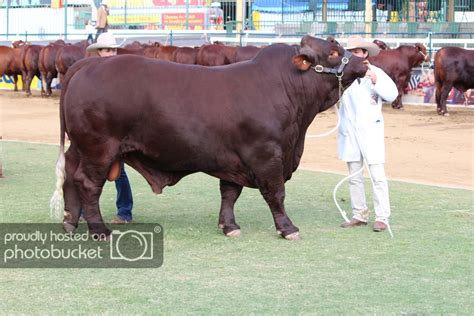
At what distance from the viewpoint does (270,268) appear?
25.1 feet

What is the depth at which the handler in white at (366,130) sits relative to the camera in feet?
30.5

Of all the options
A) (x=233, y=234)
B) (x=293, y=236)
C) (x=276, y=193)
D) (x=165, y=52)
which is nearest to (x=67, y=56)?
(x=165, y=52)

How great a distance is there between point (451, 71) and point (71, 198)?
1524cm

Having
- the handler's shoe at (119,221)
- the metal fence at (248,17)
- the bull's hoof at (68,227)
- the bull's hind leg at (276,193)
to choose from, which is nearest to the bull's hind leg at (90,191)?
the bull's hoof at (68,227)

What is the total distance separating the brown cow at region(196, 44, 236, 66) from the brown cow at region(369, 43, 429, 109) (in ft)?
14.2

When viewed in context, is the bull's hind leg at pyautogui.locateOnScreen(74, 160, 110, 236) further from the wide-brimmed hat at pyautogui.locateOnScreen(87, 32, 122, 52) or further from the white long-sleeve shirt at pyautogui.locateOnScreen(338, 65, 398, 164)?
the white long-sleeve shirt at pyautogui.locateOnScreen(338, 65, 398, 164)

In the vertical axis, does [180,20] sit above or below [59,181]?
above

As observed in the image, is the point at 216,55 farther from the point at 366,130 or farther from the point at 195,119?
the point at 195,119

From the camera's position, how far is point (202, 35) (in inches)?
1323

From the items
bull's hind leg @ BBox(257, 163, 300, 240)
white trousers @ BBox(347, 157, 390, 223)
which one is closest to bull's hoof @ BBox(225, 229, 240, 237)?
bull's hind leg @ BBox(257, 163, 300, 240)

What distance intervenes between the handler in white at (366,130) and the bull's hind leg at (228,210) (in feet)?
3.83

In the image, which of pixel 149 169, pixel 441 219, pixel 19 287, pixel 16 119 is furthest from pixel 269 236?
pixel 16 119

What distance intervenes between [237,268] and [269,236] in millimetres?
1365

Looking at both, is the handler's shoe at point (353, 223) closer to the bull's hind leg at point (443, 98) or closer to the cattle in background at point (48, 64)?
the bull's hind leg at point (443, 98)
